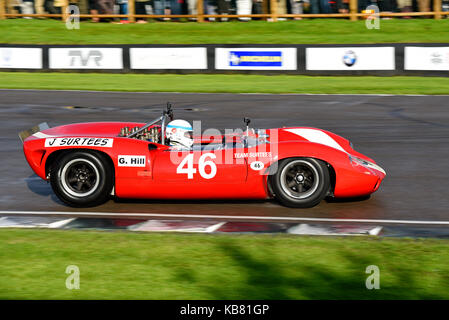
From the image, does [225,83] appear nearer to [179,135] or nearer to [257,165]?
[179,135]

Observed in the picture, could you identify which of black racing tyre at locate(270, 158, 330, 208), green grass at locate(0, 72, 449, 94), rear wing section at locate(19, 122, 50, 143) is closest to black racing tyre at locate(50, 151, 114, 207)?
rear wing section at locate(19, 122, 50, 143)

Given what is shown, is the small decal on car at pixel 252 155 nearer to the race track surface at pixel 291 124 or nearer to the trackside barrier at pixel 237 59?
the race track surface at pixel 291 124

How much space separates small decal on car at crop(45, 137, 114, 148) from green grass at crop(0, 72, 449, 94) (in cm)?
1108

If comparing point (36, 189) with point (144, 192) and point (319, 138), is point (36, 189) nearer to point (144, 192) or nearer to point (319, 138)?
point (144, 192)

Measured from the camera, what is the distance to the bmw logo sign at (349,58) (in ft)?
67.9

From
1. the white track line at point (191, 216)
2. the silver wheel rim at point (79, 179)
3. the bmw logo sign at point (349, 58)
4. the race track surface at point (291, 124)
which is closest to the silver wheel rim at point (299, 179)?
the race track surface at point (291, 124)

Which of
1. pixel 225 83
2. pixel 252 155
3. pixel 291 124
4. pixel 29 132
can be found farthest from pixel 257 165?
pixel 225 83

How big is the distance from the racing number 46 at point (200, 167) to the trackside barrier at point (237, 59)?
45.2ft

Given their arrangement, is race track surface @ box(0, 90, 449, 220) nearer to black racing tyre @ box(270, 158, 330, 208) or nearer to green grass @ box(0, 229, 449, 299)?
black racing tyre @ box(270, 158, 330, 208)

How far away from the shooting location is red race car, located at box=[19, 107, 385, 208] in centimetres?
767

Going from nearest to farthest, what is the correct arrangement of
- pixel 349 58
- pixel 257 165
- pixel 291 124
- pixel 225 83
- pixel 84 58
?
pixel 257 165, pixel 291 124, pixel 225 83, pixel 349 58, pixel 84 58

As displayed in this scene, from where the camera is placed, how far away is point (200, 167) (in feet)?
25.3

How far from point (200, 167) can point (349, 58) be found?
14081mm

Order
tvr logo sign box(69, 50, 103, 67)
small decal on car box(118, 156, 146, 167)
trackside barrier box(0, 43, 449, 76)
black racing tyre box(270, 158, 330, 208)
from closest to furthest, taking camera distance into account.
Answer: black racing tyre box(270, 158, 330, 208)
small decal on car box(118, 156, 146, 167)
trackside barrier box(0, 43, 449, 76)
tvr logo sign box(69, 50, 103, 67)
